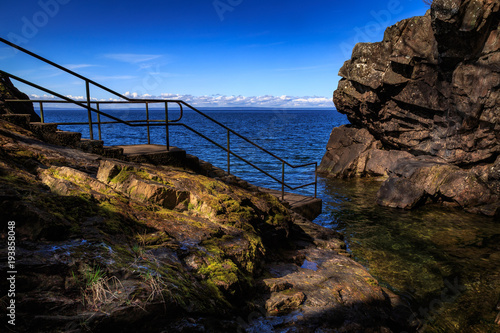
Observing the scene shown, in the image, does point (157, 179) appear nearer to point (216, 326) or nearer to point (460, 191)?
point (216, 326)

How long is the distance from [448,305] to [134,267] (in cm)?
583

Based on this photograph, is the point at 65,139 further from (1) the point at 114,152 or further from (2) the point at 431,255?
(2) the point at 431,255

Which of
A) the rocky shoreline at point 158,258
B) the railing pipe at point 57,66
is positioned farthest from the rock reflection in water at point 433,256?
the railing pipe at point 57,66

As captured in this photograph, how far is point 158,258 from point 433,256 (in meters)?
7.64

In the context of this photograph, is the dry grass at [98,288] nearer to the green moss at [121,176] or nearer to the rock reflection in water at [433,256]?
the green moss at [121,176]

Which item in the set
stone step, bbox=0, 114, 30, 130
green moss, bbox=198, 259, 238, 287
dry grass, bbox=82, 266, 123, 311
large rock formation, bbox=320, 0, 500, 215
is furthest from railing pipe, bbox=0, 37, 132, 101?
large rock formation, bbox=320, 0, 500, 215

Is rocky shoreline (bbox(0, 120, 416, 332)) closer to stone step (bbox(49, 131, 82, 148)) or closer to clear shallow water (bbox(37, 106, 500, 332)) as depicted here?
stone step (bbox(49, 131, 82, 148))

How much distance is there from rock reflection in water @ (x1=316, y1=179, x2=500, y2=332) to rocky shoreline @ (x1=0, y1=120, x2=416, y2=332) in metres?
1.28

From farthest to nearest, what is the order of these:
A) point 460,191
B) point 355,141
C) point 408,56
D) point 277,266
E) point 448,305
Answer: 1. point 355,141
2. point 408,56
3. point 460,191
4. point 448,305
5. point 277,266

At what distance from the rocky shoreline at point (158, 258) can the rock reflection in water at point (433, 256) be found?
4.21ft

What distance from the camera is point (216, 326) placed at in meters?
2.79

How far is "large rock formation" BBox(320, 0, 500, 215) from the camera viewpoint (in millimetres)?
13398

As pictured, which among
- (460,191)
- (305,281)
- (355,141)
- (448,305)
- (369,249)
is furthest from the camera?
(355,141)

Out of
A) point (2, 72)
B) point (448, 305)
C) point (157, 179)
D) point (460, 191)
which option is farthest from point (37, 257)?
point (460, 191)
